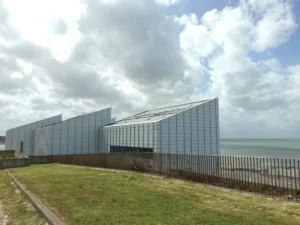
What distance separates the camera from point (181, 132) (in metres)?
36.8

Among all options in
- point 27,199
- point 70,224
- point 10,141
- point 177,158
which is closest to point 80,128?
point 10,141

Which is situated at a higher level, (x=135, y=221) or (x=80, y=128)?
(x=80, y=128)

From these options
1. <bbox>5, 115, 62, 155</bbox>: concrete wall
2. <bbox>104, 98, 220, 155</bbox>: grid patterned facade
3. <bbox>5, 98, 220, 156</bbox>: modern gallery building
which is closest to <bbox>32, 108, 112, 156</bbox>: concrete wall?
<bbox>5, 98, 220, 156</bbox>: modern gallery building

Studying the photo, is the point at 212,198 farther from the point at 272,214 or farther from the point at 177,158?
the point at 177,158

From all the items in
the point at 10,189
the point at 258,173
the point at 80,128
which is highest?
the point at 80,128

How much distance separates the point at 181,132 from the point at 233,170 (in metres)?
24.3

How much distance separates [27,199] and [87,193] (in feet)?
7.08

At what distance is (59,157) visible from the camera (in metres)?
32.3

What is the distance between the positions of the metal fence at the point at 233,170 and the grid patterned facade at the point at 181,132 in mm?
15745

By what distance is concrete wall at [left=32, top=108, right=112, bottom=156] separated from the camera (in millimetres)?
50688

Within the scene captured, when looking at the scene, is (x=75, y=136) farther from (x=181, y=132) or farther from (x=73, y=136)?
(x=181, y=132)

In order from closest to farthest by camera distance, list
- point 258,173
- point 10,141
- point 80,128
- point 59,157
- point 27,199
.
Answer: point 27,199, point 258,173, point 59,157, point 80,128, point 10,141


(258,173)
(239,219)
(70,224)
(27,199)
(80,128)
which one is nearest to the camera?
(70,224)

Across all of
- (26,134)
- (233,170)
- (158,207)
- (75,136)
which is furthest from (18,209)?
(26,134)
